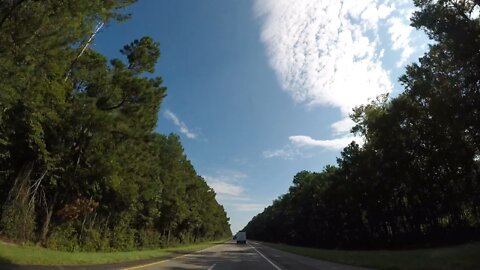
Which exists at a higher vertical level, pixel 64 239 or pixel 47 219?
pixel 47 219

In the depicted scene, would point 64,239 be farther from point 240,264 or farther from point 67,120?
point 240,264

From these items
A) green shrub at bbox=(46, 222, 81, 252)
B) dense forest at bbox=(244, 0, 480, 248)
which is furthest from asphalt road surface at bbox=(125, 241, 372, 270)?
dense forest at bbox=(244, 0, 480, 248)

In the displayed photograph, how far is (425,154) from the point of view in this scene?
150 feet

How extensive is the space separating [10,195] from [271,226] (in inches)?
5441

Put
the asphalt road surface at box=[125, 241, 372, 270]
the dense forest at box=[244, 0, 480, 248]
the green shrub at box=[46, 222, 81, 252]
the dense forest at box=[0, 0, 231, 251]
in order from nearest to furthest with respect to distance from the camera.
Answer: the dense forest at box=[0, 0, 231, 251], the asphalt road surface at box=[125, 241, 372, 270], the dense forest at box=[244, 0, 480, 248], the green shrub at box=[46, 222, 81, 252]

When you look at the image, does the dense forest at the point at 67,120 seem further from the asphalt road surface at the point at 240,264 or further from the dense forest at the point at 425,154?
the dense forest at the point at 425,154

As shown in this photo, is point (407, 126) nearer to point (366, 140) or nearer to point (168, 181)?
point (366, 140)

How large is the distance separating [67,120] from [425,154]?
1386 inches

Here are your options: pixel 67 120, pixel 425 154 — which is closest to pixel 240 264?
pixel 67 120

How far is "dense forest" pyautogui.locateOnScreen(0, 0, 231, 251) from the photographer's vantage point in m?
16.6

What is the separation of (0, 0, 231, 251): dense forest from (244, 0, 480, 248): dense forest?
19156 mm

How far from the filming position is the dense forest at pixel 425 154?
2719 centimetres

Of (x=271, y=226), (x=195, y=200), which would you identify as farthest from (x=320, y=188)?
(x=271, y=226)

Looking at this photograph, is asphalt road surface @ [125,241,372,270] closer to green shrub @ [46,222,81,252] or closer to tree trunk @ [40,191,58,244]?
green shrub @ [46,222,81,252]
